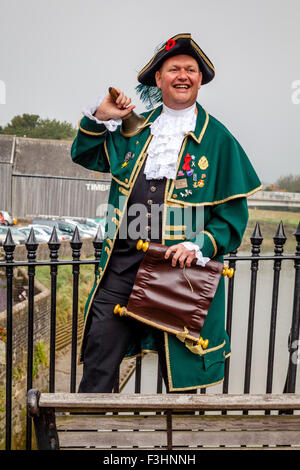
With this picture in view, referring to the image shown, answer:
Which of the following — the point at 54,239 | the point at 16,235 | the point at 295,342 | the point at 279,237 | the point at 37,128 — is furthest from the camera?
the point at 37,128

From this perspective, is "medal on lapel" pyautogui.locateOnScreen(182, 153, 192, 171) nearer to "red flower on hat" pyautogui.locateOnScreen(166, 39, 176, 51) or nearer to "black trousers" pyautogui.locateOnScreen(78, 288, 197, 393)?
"red flower on hat" pyautogui.locateOnScreen(166, 39, 176, 51)

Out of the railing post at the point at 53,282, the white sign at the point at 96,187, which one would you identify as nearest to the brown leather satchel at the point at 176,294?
the railing post at the point at 53,282

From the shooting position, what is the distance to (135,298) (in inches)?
78.7

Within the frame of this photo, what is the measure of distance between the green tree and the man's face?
45864 mm

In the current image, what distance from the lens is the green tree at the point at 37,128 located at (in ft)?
154

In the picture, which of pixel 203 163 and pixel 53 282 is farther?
pixel 53 282

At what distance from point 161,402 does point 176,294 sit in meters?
0.73

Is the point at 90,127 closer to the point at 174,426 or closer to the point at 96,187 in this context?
the point at 174,426

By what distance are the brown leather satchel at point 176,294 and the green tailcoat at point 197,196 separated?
0.28ft

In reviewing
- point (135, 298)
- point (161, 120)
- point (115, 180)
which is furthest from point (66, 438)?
point (161, 120)

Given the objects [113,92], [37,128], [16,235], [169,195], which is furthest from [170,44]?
[37,128]

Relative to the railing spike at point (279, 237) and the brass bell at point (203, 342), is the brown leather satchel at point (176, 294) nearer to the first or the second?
the brass bell at point (203, 342)

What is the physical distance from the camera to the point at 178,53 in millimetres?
1985

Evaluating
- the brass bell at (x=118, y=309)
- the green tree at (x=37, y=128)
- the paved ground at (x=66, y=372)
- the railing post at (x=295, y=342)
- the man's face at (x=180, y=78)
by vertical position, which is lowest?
the paved ground at (x=66, y=372)
